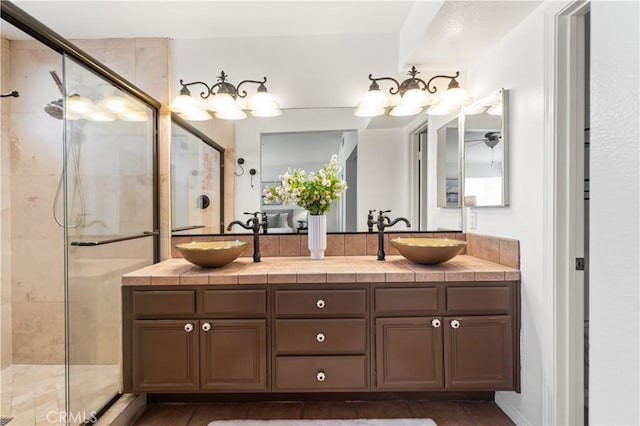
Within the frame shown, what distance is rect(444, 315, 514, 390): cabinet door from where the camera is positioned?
1.82m

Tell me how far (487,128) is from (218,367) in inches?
87.0

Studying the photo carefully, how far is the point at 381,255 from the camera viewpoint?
2.26 metres

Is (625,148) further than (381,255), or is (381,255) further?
(381,255)

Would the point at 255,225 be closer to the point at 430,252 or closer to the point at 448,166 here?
the point at 430,252

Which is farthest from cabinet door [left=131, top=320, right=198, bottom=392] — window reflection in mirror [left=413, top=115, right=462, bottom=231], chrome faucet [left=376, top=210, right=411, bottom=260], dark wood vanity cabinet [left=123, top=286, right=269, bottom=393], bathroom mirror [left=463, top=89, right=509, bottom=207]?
bathroom mirror [left=463, top=89, right=509, bottom=207]

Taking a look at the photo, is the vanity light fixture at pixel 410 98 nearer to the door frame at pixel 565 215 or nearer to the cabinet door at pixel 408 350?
the door frame at pixel 565 215

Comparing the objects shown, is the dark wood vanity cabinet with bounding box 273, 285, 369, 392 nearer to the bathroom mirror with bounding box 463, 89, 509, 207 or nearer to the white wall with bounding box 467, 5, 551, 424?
the white wall with bounding box 467, 5, 551, 424

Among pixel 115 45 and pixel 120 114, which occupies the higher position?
pixel 115 45

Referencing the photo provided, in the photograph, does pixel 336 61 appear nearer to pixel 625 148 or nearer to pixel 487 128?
pixel 487 128

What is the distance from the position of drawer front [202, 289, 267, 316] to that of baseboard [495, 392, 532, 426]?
1.59m

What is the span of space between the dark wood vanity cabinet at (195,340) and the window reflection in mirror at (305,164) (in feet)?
2.38

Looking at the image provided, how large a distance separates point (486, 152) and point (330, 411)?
1933 millimetres

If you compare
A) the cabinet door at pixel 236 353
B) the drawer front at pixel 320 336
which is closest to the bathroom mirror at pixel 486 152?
the drawer front at pixel 320 336

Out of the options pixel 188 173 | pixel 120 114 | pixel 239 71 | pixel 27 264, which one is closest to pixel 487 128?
pixel 239 71
